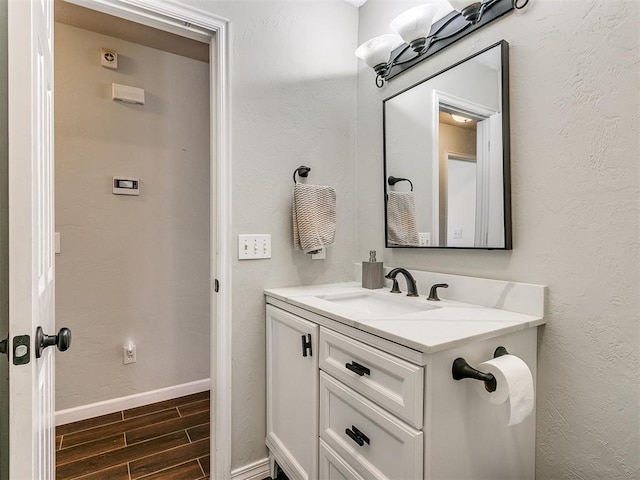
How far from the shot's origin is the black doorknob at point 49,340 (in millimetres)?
712

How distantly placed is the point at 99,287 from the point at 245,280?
1.19 metres

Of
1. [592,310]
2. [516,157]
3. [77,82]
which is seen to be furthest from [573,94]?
[77,82]

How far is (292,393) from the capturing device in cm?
142

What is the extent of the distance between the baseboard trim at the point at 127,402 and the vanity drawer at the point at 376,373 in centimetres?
167

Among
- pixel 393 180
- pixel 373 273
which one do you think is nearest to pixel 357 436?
pixel 373 273

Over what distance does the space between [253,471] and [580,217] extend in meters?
1.68

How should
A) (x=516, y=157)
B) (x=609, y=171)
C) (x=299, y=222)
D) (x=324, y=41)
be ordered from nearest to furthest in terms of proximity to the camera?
(x=609, y=171) → (x=516, y=157) → (x=299, y=222) → (x=324, y=41)

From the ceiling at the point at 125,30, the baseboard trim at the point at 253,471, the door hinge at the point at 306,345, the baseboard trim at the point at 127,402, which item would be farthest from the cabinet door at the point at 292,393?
the ceiling at the point at 125,30

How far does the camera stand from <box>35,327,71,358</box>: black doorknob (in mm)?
712

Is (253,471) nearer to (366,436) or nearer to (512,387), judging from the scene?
(366,436)

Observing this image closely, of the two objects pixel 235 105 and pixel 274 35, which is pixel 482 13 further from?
pixel 235 105

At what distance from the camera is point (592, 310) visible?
1019 mm

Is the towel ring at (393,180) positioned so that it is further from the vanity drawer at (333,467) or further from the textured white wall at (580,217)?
the vanity drawer at (333,467)

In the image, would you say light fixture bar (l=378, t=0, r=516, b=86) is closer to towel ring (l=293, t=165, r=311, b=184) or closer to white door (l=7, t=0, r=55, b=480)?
towel ring (l=293, t=165, r=311, b=184)
